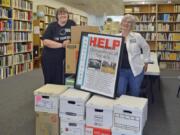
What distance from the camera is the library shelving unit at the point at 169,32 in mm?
9102

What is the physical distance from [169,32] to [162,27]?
29cm

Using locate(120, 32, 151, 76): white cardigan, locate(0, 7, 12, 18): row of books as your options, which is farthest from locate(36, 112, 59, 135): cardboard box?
locate(0, 7, 12, 18): row of books

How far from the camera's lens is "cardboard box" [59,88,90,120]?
2.57 metres

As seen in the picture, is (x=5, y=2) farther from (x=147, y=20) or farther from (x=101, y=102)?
(x=101, y=102)

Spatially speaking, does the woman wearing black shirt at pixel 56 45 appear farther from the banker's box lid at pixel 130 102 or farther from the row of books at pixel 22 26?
the row of books at pixel 22 26

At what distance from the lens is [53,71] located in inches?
154

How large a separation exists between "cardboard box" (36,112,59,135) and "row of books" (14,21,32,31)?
5629 millimetres

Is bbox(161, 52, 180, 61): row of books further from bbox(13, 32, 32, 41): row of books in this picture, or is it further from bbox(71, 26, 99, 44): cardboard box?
bbox(71, 26, 99, 44): cardboard box

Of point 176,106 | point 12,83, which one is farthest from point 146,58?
point 12,83

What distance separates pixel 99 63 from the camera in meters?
2.68

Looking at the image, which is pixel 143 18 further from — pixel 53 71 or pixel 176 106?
pixel 53 71

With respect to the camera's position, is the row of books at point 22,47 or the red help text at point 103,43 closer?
the red help text at point 103,43

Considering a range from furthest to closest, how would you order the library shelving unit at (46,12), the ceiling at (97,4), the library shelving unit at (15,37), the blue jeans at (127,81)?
the ceiling at (97,4) < the library shelving unit at (46,12) < the library shelving unit at (15,37) < the blue jeans at (127,81)

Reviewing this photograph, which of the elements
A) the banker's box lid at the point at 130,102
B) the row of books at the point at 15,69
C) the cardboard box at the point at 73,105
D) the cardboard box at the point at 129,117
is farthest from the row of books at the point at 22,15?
the cardboard box at the point at 129,117
